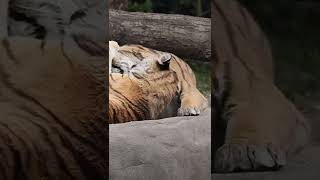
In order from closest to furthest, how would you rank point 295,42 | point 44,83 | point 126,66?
point 44,83
point 126,66
point 295,42

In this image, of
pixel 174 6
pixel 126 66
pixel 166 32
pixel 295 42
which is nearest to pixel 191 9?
pixel 174 6

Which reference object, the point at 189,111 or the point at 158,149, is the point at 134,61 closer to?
the point at 189,111

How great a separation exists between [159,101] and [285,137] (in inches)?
46.5

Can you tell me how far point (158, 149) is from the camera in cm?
542

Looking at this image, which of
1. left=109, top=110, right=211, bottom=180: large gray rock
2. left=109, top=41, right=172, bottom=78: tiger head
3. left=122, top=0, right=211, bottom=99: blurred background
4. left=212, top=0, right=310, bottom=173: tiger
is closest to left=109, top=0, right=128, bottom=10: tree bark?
left=122, top=0, right=211, bottom=99: blurred background

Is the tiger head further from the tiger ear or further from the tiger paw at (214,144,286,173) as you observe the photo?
the tiger paw at (214,144,286,173)

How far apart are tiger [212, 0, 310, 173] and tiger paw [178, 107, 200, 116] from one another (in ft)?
0.54

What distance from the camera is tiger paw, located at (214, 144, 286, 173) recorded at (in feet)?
18.3

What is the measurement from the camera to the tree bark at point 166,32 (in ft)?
18.0

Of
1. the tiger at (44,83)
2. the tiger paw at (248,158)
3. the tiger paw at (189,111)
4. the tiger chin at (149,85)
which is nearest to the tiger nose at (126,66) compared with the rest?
the tiger chin at (149,85)

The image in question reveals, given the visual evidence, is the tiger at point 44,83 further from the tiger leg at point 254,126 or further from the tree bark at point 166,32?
the tiger leg at point 254,126

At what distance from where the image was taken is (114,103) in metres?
5.45

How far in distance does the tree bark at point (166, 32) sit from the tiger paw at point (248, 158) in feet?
2.79

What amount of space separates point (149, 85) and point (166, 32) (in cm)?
49
